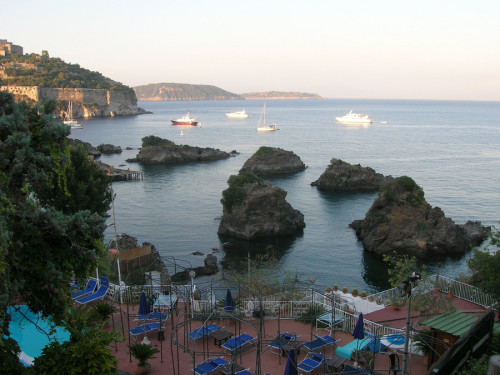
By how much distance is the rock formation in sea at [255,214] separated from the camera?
40.2 m

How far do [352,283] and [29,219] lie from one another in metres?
25.7

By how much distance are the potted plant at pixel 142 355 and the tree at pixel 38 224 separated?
300 centimetres

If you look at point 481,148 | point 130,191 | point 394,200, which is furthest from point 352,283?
point 481,148

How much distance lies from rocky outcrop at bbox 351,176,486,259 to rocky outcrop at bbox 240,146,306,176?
31114 mm

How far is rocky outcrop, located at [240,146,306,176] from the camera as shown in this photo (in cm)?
6925

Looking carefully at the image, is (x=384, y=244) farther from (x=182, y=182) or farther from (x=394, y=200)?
(x=182, y=182)

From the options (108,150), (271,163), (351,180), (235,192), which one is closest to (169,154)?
(108,150)

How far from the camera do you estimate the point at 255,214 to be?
Answer: 40.9m

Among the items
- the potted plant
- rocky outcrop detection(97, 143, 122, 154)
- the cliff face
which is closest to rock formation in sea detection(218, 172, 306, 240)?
the potted plant

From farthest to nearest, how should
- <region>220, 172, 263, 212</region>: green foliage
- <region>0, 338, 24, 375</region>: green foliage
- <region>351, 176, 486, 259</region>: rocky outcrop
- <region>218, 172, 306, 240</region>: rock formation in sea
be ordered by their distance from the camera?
<region>220, 172, 263, 212</region>: green foliage, <region>218, 172, 306, 240</region>: rock formation in sea, <region>351, 176, 486, 259</region>: rocky outcrop, <region>0, 338, 24, 375</region>: green foliage

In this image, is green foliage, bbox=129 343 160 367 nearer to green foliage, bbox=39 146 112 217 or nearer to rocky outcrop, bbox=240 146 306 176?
green foliage, bbox=39 146 112 217

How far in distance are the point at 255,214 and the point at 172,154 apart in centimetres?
4452

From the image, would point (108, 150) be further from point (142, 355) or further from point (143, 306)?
point (142, 355)

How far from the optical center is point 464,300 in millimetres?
17234
